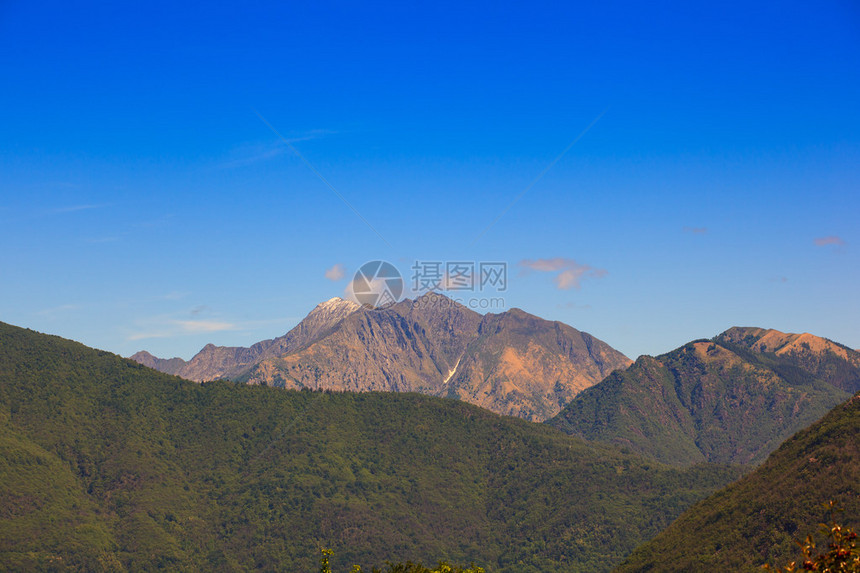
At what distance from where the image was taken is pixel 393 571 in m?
77.5

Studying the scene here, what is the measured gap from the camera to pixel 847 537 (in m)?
34.5

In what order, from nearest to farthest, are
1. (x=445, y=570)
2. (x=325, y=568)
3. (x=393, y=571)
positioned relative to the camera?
(x=325, y=568), (x=445, y=570), (x=393, y=571)

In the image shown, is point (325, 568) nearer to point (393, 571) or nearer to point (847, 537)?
point (393, 571)

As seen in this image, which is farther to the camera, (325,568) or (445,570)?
(445,570)

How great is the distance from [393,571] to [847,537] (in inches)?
2028

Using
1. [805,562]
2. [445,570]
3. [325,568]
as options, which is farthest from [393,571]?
[805,562]

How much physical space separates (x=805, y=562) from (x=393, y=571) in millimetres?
51265

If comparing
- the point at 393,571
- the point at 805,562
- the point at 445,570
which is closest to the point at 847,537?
the point at 805,562

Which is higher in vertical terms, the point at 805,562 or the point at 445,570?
the point at 805,562

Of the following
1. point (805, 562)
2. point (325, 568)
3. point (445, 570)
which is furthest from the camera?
point (445, 570)

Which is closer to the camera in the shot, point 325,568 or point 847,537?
point 847,537

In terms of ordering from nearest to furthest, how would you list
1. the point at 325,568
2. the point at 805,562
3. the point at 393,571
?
the point at 805,562 → the point at 325,568 → the point at 393,571

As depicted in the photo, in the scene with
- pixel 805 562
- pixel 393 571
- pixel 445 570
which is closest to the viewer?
pixel 805 562

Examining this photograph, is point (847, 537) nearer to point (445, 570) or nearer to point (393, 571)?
point (445, 570)
